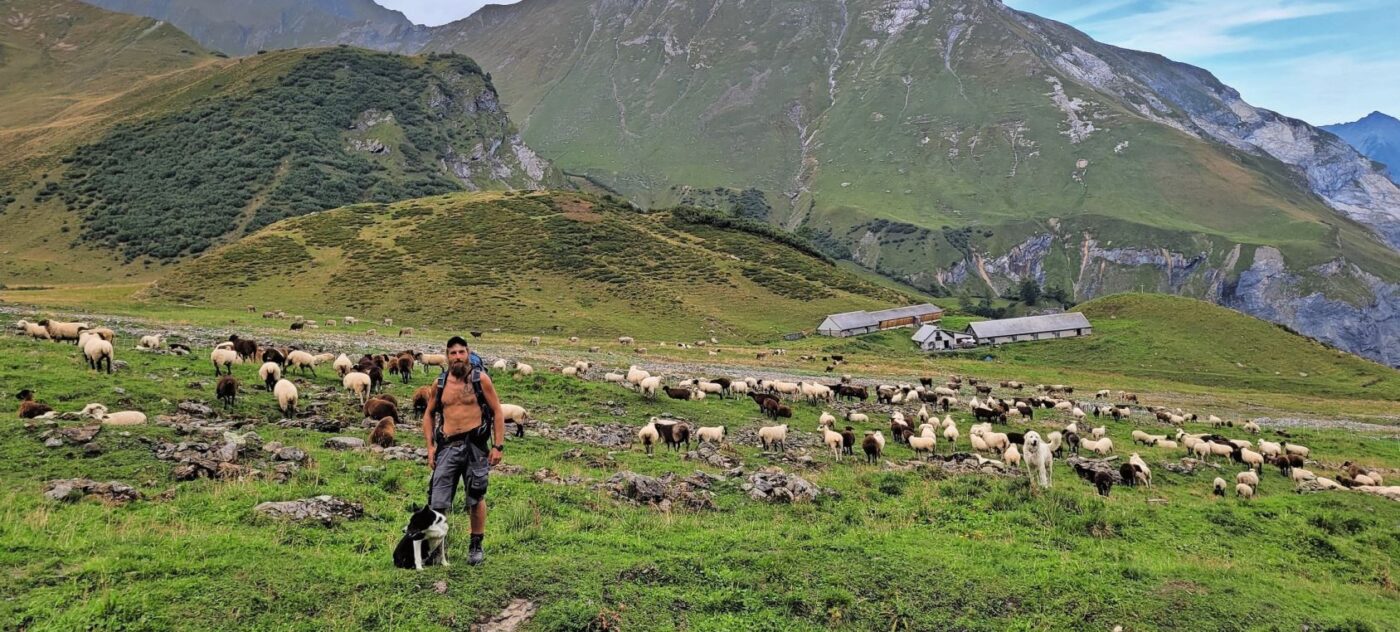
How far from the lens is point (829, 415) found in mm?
26656

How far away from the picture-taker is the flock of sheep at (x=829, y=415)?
61.8 feet

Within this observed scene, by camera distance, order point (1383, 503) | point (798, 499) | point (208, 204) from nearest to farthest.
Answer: point (798, 499)
point (1383, 503)
point (208, 204)

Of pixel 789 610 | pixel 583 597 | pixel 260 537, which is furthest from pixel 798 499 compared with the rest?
pixel 260 537

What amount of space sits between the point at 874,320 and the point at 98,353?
82.2m

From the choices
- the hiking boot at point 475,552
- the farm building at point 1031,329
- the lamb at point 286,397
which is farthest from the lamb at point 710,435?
the farm building at point 1031,329

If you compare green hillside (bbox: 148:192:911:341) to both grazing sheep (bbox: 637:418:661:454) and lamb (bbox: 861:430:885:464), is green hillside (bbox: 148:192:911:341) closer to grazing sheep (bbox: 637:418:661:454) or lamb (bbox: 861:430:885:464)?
grazing sheep (bbox: 637:418:661:454)

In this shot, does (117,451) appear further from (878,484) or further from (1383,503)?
(1383,503)

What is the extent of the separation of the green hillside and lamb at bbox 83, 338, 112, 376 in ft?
159

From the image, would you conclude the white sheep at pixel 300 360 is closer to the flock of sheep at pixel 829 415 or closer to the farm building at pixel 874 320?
the flock of sheep at pixel 829 415

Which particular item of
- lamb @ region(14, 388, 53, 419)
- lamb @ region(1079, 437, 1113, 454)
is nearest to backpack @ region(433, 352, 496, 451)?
lamb @ region(14, 388, 53, 419)

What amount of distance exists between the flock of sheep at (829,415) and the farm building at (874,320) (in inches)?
1707

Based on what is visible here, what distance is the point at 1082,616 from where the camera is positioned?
895 centimetres

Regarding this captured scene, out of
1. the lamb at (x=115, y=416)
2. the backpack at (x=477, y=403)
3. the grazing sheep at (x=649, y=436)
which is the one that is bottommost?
the grazing sheep at (x=649, y=436)

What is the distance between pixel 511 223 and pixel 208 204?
6610cm
